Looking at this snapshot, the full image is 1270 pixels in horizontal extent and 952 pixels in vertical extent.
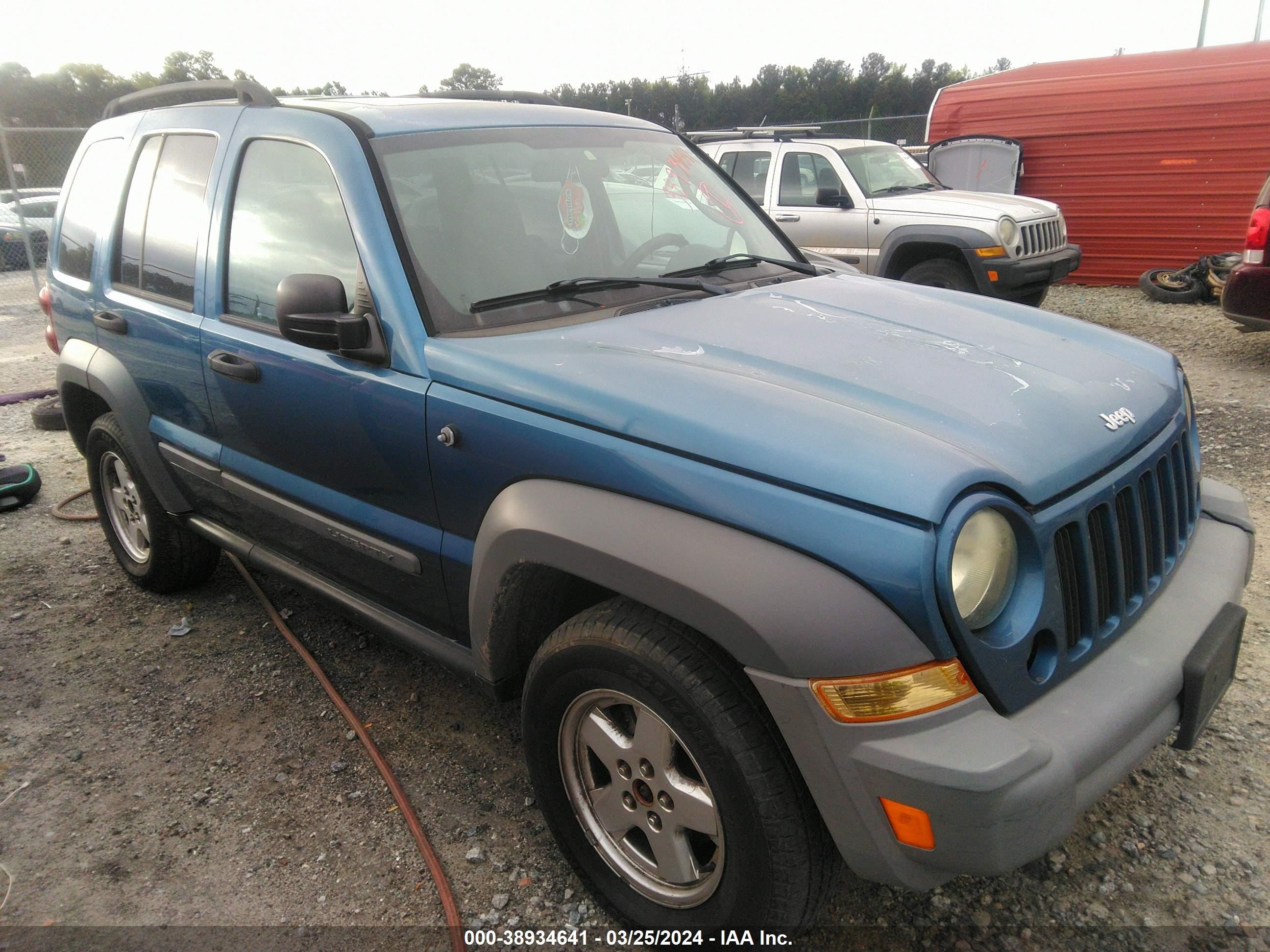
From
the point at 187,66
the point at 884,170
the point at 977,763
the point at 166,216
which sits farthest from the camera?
the point at 187,66

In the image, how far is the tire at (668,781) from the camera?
1741 mm

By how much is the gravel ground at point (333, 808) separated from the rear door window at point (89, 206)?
1495 millimetres

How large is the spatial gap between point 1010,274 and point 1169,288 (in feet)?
12.2

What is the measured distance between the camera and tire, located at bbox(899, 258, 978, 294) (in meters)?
8.09

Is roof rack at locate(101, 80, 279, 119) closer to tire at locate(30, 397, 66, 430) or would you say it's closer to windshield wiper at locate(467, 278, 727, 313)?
windshield wiper at locate(467, 278, 727, 313)

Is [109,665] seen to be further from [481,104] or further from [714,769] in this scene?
[714,769]

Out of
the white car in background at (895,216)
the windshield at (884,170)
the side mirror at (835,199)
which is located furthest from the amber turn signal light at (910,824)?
the windshield at (884,170)

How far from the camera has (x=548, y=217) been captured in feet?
8.98

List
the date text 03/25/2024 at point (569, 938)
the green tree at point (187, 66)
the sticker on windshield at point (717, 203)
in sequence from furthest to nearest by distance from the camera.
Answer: the green tree at point (187, 66) < the sticker on windshield at point (717, 203) < the date text 03/25/2024 at point (569, 938)

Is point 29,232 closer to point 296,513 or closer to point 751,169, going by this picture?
point 751,169

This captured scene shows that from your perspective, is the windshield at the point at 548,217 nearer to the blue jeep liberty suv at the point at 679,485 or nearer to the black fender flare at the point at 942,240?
the blue jeep liberty suv at the point at 679,485

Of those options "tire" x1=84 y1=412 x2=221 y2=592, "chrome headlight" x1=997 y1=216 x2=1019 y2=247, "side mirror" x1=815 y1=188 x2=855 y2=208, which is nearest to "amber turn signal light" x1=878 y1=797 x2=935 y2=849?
"tire" x1=84 y1=412 x2=221 y2=592

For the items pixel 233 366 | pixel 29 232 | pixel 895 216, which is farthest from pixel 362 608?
pixel 29 232

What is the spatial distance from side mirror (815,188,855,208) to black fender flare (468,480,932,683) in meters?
7.20
